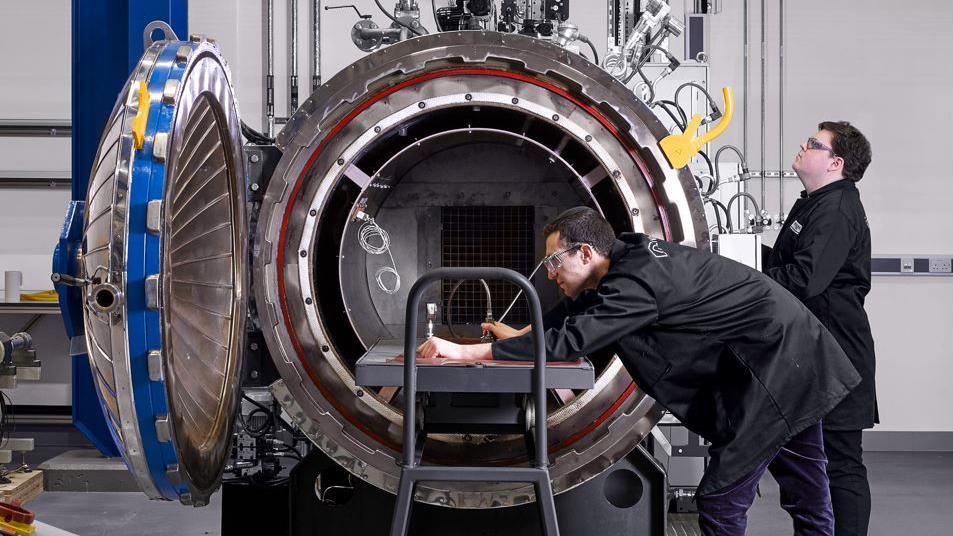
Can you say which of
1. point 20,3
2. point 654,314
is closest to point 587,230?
point 654,314

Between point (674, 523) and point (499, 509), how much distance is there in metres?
1.24

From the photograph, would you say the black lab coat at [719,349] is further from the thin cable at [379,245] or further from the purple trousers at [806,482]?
the thin cable at [379,245]

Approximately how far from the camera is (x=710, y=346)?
6.77 feet

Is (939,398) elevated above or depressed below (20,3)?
below

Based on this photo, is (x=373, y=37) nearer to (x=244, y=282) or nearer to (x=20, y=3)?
(x=244, y=282)

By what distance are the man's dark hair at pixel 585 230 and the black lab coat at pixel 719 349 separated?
1.6 inches

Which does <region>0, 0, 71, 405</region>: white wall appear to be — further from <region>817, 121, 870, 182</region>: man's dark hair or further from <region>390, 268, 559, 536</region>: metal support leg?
<region>817, 121, 870, 182</region>: man's dark hair

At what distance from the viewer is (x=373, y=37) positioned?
2746 mm

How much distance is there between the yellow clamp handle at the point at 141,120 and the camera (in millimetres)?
1652

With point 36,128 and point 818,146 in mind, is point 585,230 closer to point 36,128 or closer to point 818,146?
point 818,146

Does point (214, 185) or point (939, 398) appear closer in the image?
point (214, 185)

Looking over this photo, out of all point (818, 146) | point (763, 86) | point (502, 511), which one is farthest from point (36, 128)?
point (818, 146)

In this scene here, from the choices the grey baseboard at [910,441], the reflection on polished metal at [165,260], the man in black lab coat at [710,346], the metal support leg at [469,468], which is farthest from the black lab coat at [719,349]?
the grey baseboard at [910,441]

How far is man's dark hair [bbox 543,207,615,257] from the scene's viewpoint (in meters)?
2.06
